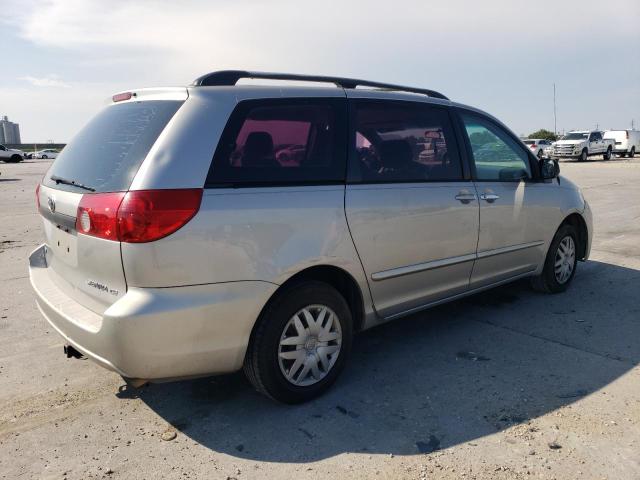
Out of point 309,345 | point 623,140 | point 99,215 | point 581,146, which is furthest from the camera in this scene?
point 623,140

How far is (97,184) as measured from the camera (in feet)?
9.45

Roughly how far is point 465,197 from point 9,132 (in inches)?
4382

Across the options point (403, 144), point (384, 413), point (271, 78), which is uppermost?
point (271, 78)

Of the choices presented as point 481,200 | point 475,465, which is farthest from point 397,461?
point 481,200

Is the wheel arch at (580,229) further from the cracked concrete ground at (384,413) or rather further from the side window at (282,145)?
the side window at (282,145)

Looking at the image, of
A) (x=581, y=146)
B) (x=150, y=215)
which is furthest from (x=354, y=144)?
(x=581, y=146)

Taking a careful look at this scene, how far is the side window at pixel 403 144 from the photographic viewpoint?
3.53 metres

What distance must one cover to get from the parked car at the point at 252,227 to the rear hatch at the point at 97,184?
0.04ft

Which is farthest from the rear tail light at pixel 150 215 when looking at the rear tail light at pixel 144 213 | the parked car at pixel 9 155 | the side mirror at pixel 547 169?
the parked car at pixel 9 155

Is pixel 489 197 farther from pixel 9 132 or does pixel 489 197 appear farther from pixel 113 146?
pixel 9 132

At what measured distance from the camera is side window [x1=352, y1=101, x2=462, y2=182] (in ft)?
11.6

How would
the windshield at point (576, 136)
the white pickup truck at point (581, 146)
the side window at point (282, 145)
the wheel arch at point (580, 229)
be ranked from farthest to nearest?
the windshield at point (576, 136) < the white pickup truck at point (581, 146) < the wheel arch at point (580, 229) < the side window at point (282, 145)

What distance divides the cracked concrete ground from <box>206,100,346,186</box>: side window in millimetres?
1353

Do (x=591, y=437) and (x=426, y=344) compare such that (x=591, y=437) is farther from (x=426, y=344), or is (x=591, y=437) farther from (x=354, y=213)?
(x=354, y=213)
